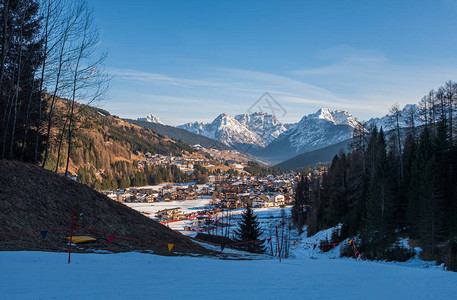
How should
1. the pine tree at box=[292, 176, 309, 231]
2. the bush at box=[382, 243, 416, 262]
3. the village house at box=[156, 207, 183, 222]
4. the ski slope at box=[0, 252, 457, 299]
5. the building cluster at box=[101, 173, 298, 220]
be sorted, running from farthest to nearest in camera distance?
the building cluster at box=[101, 173, 298, 220], the village house at box=[156, 207, 183, 222], the pine tree at box=[292, 176, 309, 231], the bush at box=[382, 243, 416, 262], the ski slope at box=[0, 252, 457, 299]

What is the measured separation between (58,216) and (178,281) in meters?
9.17

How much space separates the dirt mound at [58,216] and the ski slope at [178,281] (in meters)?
2.38

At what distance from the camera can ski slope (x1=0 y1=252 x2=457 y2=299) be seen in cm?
699

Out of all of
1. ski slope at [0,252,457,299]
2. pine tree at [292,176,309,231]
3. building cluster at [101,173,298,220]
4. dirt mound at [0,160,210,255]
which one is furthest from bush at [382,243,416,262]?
building cluster at [101,173,298,220]

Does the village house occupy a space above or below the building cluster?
below

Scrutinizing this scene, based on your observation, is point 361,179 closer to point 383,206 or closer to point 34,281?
point 383,206

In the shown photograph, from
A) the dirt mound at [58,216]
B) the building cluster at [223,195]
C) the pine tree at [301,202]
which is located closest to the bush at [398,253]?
the dirt mound at [58,216]

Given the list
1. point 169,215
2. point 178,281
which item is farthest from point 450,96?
point 169,215

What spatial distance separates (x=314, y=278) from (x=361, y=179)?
123 feet

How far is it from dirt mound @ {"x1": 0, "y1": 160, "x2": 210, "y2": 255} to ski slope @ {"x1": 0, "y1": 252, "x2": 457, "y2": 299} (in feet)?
7.80

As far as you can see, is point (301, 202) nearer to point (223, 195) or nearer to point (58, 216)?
point (58, 216)

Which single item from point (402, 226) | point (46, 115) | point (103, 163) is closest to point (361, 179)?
point (402, 226)

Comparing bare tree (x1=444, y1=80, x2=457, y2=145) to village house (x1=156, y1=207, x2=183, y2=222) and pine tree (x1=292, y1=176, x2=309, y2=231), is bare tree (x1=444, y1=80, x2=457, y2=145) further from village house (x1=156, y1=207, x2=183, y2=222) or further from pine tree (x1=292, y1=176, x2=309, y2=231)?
village house (x1=156, y1=207, x2=183, y2=222)

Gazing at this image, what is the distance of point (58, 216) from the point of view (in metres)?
14.5
